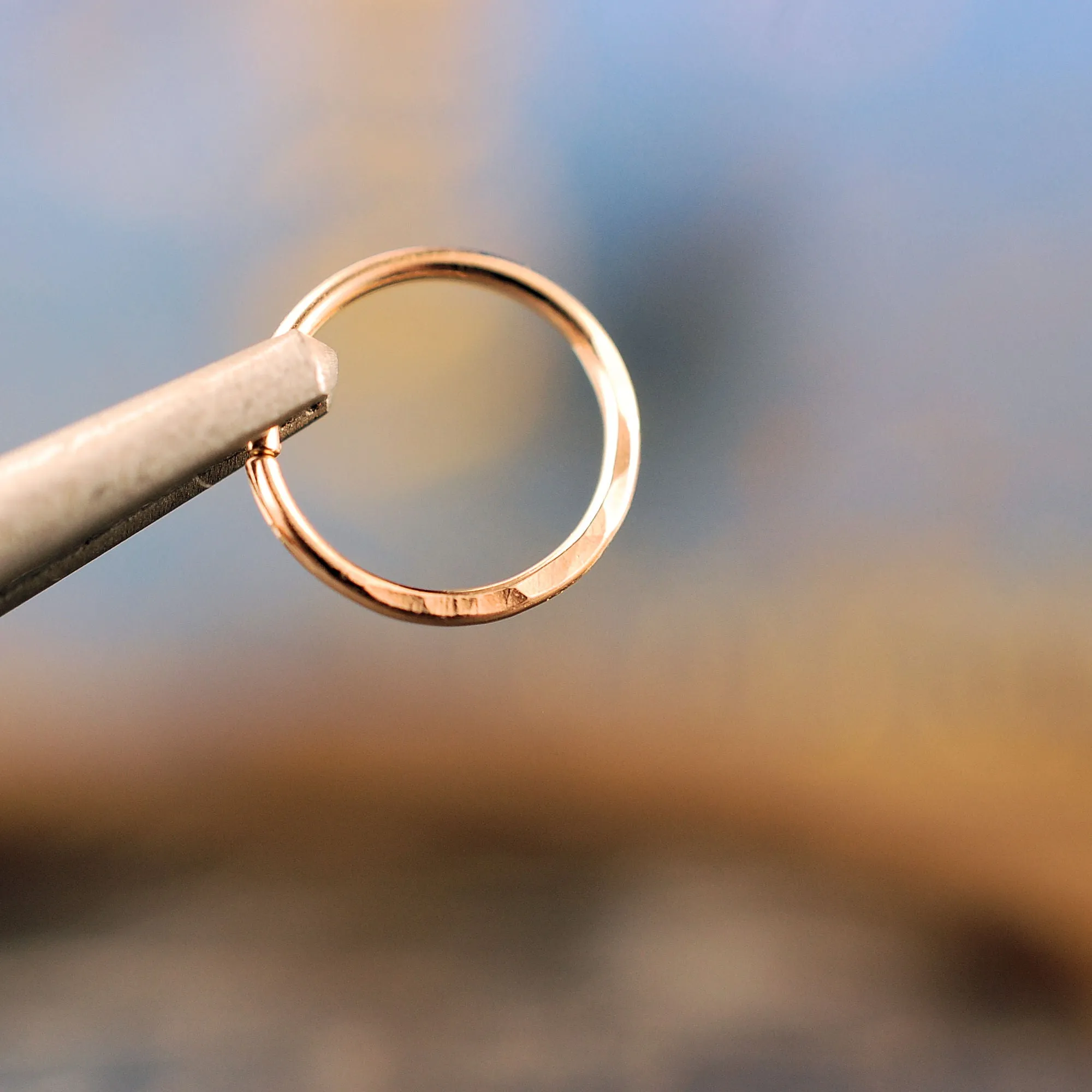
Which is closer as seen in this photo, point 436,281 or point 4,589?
point 4,589

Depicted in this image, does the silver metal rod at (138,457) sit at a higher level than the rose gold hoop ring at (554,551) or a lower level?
lower

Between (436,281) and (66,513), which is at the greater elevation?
(436,281)

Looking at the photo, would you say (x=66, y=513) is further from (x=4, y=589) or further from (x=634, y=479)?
(x=634, y=479)

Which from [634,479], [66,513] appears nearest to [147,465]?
[66,513]
